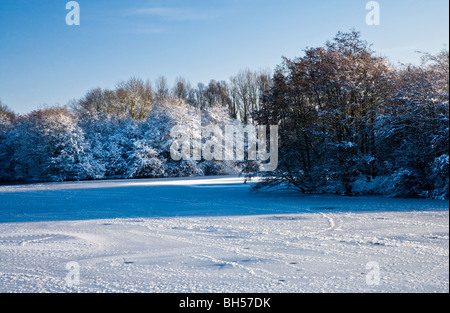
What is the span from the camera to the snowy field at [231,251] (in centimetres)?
423

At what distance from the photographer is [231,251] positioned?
238 inches

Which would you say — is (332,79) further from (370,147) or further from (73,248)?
(73,248)

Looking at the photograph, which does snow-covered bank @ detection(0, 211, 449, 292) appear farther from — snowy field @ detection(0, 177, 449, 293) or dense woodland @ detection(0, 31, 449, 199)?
dense woodland @ detection(0, 31, 449, 199)

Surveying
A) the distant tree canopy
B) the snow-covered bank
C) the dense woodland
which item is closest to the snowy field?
the snow-covered bank

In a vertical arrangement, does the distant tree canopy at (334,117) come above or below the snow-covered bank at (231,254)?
above

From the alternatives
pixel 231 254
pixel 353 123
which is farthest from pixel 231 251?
pixel 353 123

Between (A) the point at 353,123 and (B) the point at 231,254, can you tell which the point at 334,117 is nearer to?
(A) the point at 353,123

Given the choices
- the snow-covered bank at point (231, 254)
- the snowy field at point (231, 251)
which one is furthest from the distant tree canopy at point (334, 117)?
the snow-covered bank at point (231, 254)

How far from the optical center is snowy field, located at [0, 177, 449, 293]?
423 cm

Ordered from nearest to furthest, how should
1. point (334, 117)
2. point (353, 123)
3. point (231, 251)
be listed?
point (231, 251) → point (353, 123) → point (334, 117)

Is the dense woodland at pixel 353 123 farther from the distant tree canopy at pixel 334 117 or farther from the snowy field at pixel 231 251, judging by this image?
the snowy field at pixel 231 251
